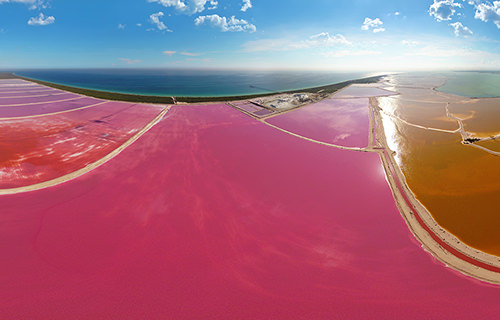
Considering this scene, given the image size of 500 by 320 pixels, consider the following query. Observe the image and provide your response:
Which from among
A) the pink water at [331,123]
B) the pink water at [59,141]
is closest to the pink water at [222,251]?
the pink water at [59,141]

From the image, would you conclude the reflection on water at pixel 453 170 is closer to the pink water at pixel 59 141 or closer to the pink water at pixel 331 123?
the pink water at pixel 331 123

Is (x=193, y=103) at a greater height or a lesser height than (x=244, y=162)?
greater

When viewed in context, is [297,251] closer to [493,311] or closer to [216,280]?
[216,280]

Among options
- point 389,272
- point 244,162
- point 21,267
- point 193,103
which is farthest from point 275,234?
point 193,103

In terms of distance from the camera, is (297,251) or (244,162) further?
(244,162)

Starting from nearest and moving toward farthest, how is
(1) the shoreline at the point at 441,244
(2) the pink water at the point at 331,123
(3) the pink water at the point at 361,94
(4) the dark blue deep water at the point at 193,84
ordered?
1. (1) the shoreline at the point at 441,244
2. (2) the pink water at the point at 331,123
3. (3) the pink water at the point at 361,94
4. (4) the dark blue deep water at the point at 193,84
